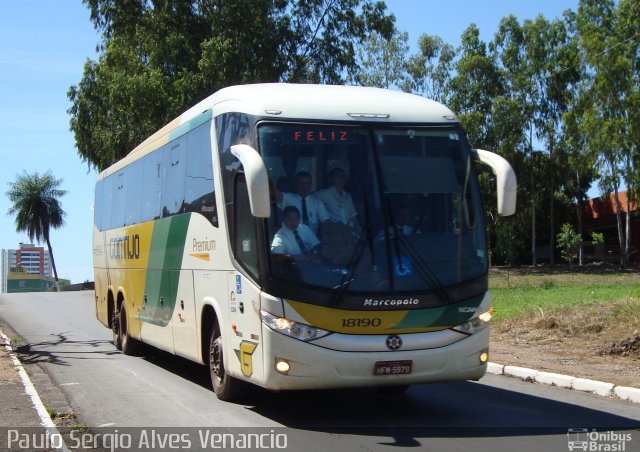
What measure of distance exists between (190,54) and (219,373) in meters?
26.7

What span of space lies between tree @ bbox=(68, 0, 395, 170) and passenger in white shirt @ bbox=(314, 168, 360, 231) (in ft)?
81.5

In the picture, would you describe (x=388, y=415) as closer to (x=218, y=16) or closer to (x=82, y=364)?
(x=82, y=364)

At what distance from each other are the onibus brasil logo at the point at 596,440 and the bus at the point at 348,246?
1.20 metres

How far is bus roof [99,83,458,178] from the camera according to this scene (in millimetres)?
Answer: 8438

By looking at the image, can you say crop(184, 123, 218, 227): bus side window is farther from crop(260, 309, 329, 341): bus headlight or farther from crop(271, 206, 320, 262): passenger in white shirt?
crop(260, 309, 329, 341): bus headlight

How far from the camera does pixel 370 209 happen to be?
812 cm

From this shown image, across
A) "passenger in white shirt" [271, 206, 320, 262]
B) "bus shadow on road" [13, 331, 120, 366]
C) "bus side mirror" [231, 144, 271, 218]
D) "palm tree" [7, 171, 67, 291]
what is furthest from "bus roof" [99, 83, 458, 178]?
"palm tree" [7, 171, 67, 291]

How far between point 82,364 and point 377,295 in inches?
301

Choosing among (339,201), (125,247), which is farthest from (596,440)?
(125,247)

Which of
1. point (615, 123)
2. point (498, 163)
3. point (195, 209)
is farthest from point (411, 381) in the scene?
point (615, 123)

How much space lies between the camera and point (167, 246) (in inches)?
459

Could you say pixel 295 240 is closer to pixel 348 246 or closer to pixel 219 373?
pixel 348 246

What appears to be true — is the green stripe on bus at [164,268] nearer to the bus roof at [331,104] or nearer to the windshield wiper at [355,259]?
the bus roof at [331,104]

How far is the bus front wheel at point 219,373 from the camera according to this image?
9.23m
